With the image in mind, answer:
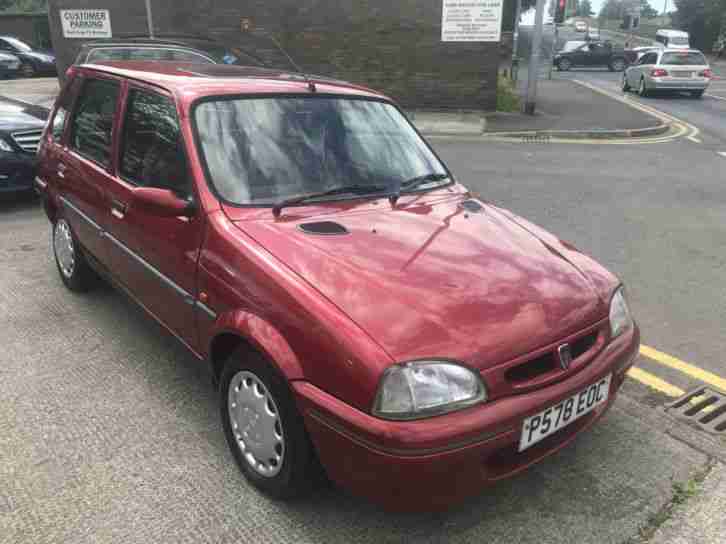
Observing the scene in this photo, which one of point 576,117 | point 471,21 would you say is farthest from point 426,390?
point 576,117

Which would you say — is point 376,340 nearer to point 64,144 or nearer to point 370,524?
point 370,524

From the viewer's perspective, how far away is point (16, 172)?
6938 millimetres

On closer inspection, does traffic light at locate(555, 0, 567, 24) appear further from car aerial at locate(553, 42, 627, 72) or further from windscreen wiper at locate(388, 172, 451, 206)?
windscreen wiper at locate(388, 172, 451, 206)

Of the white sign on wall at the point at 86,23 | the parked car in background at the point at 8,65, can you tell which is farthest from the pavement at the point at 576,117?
the parked car in background at the point at 8,65

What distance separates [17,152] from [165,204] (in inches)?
201

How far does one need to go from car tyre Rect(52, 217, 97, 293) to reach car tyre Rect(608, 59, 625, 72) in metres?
37.9

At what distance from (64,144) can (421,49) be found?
1182 centimetres

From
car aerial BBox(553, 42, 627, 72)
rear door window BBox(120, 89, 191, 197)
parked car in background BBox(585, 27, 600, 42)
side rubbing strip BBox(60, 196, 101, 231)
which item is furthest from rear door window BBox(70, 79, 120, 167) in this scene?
parked car in background BBox(585, 27, 600, 42)

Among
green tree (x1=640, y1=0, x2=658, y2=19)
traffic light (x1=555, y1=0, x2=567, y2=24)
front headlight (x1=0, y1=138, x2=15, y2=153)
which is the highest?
green tree (x1=640, y1=0, x2=658, y2=19)

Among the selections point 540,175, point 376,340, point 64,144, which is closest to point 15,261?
point 64,144

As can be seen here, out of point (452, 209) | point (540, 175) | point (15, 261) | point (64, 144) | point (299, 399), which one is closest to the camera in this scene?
point (299, 399)

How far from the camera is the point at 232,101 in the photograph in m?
3.21

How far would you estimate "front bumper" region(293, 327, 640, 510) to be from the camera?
6.87 ft

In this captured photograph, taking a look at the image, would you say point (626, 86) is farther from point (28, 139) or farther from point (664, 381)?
point (664, 381)
